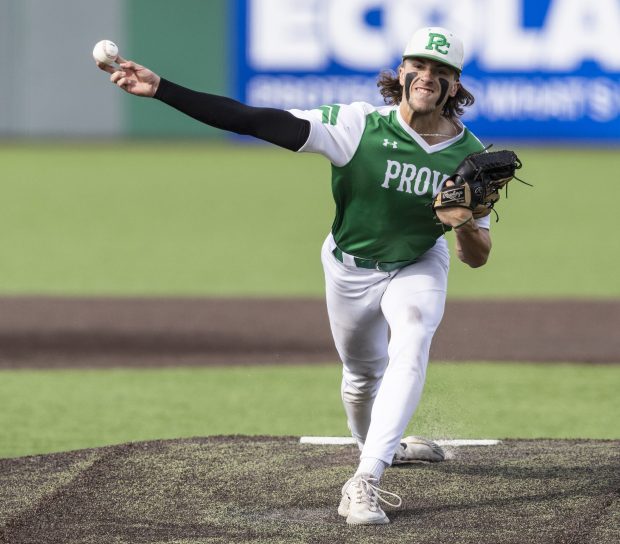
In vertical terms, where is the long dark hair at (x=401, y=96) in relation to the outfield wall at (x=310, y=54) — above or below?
above

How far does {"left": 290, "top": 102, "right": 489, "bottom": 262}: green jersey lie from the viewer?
196 inches

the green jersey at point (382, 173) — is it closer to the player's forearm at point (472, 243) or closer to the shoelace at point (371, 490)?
the player's forearm at point (472, 243)

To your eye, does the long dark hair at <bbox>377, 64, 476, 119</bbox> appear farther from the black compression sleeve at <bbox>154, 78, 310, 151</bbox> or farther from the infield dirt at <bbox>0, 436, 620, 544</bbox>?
the infield dirt at <bbox>0, 436, 620, 544</bbox>

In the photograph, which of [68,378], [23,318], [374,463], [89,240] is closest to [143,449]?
[374,463]

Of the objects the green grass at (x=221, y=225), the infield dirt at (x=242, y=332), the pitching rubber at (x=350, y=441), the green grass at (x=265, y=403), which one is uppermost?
the pitching rubber at (x=350, y=441)

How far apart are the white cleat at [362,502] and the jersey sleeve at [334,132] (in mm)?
1288

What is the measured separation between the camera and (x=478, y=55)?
22703mm

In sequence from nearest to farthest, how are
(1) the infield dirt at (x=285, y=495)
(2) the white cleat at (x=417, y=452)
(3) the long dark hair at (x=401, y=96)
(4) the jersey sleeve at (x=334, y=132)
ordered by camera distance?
(1) the infield dirt at (x=285, y=495)
(4) the jersey sleeve at (x=334, y=132)
(3) the long dark hair at (x=401, y=96)
(2) the white cleat at (x=417, y=452)

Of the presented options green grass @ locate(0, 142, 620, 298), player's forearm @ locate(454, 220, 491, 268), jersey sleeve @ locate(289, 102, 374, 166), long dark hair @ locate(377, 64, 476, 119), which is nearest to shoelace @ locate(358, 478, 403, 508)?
player's forearm @ locate(454, 220, 491, 268)

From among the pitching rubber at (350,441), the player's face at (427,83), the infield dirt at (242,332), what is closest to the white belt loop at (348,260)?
the player's face at (427,83)

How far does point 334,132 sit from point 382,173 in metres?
0.26

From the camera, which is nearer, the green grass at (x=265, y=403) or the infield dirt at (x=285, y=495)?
the infield dirt at (x=285, y=495)

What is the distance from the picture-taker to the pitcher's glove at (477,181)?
15.8ft

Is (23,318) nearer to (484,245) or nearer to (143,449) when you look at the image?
(143,449)
